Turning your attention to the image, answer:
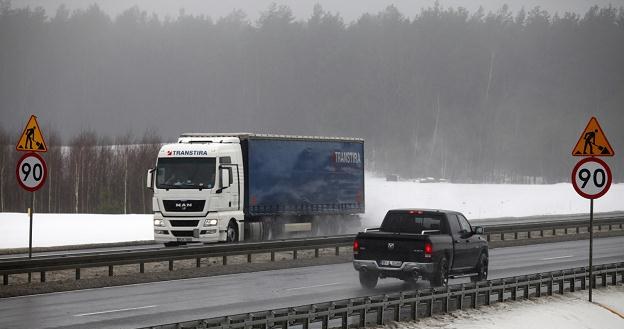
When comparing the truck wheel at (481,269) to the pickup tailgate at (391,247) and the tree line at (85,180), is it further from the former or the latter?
the tree line at (85,180)

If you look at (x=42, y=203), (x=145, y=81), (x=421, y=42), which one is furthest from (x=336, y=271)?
(x=145, y=81)

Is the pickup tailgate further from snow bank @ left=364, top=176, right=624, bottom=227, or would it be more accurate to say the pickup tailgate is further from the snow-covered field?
snow bank @ left=364, top=176, right=624, bottom=227

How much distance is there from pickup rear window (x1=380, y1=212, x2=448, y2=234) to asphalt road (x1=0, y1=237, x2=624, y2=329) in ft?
4.58

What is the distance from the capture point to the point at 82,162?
91.8m

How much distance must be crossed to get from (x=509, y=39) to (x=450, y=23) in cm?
873

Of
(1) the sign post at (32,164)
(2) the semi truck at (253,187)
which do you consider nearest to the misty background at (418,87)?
(2) the semi truck at (253,187)

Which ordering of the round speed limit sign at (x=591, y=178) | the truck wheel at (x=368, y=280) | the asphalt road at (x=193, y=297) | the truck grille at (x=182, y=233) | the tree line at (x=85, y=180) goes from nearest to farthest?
the asphalt road at (x=193, y=297) → the round speed limit sign at (x=591, y=178) → the truck wheel at (x=368, y=280) → the truck grille at (x=182, y=233) → the tree line at (x=85, y=180)

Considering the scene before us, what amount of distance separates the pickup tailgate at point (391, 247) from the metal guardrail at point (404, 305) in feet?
5.04

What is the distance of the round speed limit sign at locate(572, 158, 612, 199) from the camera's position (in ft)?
64.6

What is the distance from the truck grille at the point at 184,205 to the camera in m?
30.9

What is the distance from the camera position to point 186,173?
31297mm

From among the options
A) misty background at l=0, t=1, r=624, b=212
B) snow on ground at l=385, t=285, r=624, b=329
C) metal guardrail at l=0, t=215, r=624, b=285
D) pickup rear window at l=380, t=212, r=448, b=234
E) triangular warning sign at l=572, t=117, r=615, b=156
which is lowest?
snow on ground at l=385, t=285, r=624, b=329

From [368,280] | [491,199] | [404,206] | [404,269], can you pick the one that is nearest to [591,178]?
[404,269]

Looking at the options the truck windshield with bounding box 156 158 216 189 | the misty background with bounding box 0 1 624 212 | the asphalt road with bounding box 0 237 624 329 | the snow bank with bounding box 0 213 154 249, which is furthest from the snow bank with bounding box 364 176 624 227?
the asphalt road with bounding box 0 237 624 329
